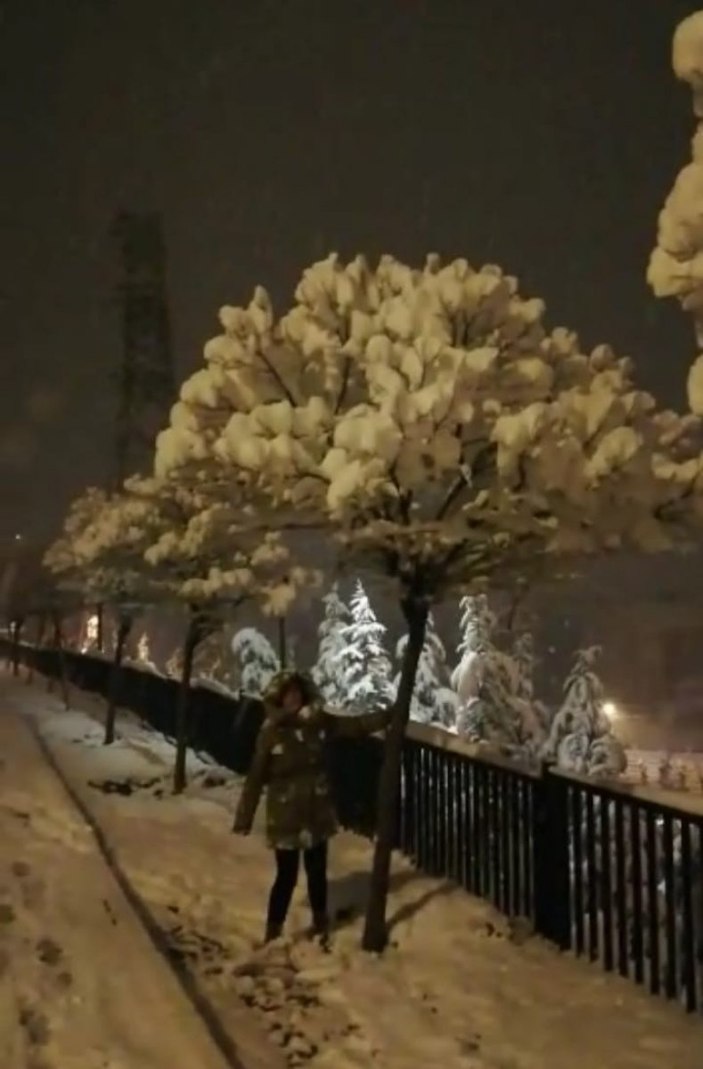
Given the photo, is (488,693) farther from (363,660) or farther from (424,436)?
(424,436)

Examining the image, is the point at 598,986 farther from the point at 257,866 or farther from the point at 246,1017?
the point at 257,866

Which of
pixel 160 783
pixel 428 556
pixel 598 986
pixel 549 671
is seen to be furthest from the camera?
pixel 549 671

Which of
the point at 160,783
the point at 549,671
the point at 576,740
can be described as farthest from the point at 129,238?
the point at 549,671

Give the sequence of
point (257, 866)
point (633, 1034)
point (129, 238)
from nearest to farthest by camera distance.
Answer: point (633, 1034)
point (257, 866)
point (129, 238)

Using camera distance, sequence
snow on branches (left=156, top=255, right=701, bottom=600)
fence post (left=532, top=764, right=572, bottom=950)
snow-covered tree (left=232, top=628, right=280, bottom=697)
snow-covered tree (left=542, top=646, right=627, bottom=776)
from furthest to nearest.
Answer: snow-covered tree (left=232, top=628, right=280, bottom=697) < snow-covered tree (left=542, top=646, right=627, bottom=776) < fence post (left=532, top=764, right=572, bottom=950) < snow on branches (left=156, top=255, right=701, bottom=600)

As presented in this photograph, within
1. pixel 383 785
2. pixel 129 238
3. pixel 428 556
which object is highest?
pixel 129 238

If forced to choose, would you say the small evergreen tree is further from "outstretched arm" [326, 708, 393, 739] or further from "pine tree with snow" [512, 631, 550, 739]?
"outstretched arm" [326, 708, 393, 739]

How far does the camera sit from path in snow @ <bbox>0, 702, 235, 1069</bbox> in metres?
5.54

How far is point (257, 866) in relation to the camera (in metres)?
9.83

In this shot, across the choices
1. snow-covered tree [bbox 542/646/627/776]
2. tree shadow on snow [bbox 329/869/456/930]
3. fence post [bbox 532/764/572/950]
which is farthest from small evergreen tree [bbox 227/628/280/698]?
fence post [bbox 532/764/572/950]

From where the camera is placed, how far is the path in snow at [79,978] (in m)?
5.54

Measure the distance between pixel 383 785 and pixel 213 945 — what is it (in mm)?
1322

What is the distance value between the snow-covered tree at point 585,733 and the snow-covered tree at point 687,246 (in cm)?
2897

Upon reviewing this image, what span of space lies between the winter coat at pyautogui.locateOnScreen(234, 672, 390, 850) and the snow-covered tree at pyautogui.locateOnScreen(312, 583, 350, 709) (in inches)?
1203
